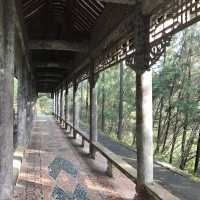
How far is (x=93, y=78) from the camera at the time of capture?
36.1 ft

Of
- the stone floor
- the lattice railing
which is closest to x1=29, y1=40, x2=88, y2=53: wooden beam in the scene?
the stone floor

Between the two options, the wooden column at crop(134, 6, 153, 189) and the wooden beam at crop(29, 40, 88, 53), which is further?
the wooden beam at crop(29, 40, 88, 53)

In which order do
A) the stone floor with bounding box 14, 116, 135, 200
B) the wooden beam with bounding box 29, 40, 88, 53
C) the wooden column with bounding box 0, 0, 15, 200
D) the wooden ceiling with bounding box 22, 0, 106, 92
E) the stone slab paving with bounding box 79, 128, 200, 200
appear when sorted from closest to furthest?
the wooden column with bounding box 0, 0, 15, 200 → the stone floor with bounding box 14, 116, 135, 200 → the stone slab paving with bounding box 79, 128, 200, 200 → the wooden ceiling with bounding box 22, 0, 106, 92 → the wooden beam with bounding box 29, 40, 88, 53

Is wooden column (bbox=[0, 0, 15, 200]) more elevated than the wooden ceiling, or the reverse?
the wooden ceiling

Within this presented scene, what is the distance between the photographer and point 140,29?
19.2 feet

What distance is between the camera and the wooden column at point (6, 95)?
190 inches

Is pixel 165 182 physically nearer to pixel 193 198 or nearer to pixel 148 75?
pixel 193 198

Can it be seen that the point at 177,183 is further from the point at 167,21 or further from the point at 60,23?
the point at 60,23

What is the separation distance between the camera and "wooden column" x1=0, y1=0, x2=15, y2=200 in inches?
190

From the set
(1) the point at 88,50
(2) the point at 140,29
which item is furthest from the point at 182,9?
(1) the point at 88,50

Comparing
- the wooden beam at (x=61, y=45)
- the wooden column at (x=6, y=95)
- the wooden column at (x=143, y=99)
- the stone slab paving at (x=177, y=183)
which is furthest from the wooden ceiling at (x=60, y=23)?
the stone slab paving at (x=177, y=183)

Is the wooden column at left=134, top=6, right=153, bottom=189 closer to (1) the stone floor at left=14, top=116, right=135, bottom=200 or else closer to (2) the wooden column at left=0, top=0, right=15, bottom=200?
(1) the stone floor at left=14, top=116, right=135, bottom=200

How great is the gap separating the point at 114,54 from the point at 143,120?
9.74 ft

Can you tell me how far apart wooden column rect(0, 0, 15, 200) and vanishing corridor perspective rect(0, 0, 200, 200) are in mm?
13
